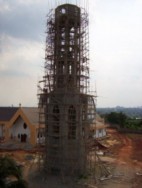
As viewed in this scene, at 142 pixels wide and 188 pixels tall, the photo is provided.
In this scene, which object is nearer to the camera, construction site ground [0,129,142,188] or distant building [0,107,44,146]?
construction site ground [0,129,142,188]

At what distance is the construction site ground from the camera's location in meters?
24.8

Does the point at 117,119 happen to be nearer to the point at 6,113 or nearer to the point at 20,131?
the point at 6,113

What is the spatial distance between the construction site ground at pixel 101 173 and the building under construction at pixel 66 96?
135 centimetres

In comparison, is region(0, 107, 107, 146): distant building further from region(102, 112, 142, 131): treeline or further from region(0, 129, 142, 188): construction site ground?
region(102, 112, 142, 131): treeline

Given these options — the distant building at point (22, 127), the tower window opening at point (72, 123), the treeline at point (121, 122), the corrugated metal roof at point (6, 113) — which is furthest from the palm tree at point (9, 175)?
the treeline at point (121, 122)

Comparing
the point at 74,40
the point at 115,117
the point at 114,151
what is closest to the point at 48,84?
the point at 74,40

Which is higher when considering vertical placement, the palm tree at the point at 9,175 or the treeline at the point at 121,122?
the treeline at the point at 121,122

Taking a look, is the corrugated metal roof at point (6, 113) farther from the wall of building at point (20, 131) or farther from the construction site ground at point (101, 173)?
the construction site ground at point (101, 173)

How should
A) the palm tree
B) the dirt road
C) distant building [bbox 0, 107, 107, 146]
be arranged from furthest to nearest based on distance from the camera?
distant building [bbox 0, 107, 107, 146] → the dirt road → the palm tree

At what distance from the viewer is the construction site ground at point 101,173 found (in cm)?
2475

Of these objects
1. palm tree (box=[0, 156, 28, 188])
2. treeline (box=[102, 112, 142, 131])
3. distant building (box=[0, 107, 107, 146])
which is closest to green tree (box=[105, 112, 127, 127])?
treeline (box=[102, 112, 142, 131])

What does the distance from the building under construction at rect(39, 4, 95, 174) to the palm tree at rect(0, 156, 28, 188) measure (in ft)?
30.6

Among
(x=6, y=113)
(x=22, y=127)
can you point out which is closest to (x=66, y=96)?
(x=22, y=127)

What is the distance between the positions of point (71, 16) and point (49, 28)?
275 centimetres
